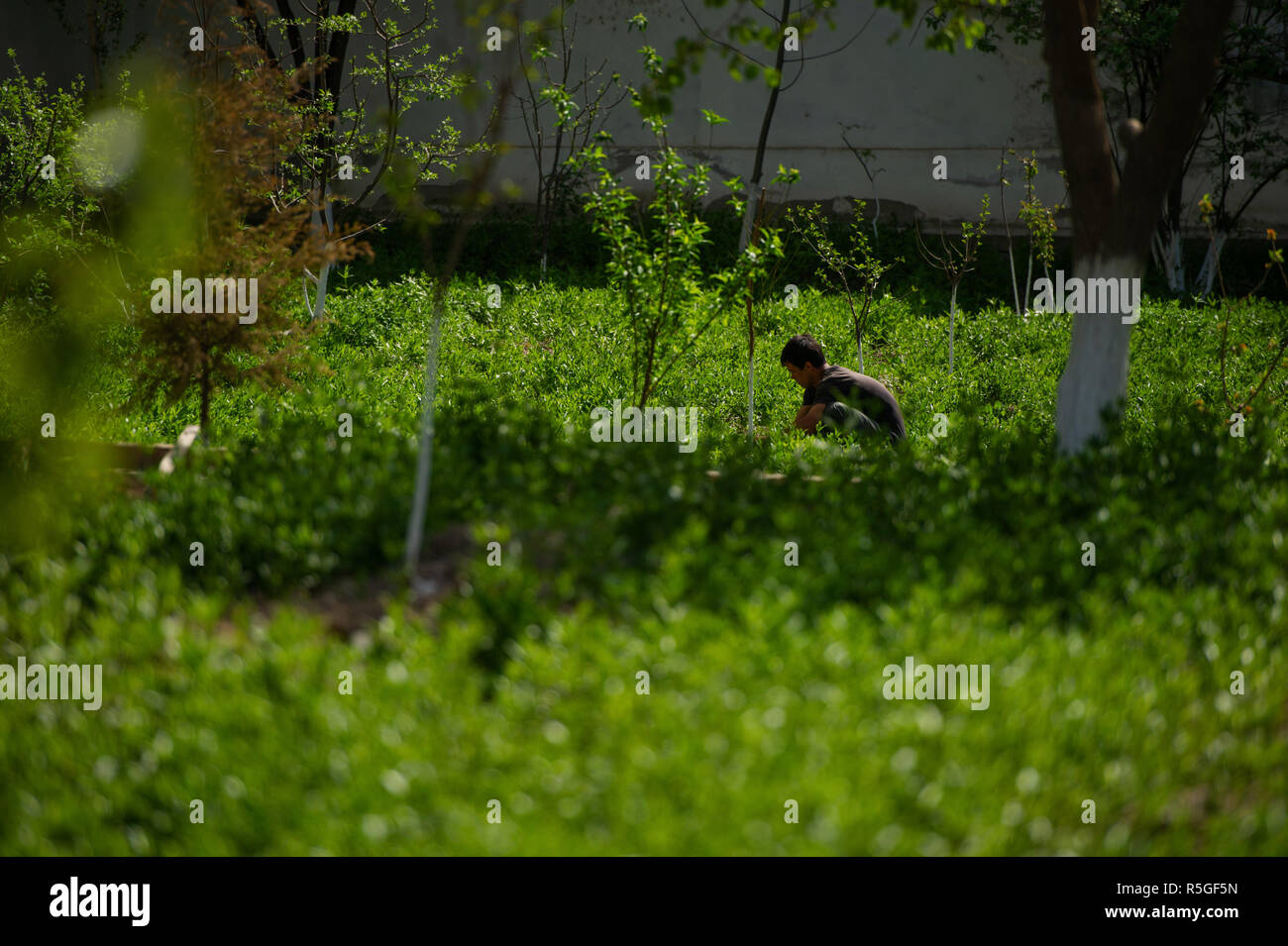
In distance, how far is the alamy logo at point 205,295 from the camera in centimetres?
598

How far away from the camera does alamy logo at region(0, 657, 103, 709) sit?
11.6 ft

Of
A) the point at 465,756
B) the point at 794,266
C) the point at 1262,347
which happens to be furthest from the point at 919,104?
the point at 465,756

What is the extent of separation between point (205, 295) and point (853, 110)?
13042 millimetres

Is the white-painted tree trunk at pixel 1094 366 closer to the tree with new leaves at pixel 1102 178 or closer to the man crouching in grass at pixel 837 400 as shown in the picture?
the tree with new leaves at pixel 1102 178

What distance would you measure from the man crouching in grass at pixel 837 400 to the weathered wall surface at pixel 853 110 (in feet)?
33.5

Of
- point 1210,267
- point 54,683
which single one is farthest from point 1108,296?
point 1210,267

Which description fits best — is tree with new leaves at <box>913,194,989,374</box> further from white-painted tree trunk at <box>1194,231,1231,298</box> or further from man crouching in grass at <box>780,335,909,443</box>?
white-painted tree trunk at <box>1194,231,1231,298</box>

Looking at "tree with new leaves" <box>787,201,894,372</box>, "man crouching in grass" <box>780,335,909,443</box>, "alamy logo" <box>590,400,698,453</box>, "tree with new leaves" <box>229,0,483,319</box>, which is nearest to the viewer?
"man crouching in grass" <box>780,335,909,443</box>

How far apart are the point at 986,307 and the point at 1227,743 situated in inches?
395

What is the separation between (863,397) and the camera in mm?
7098

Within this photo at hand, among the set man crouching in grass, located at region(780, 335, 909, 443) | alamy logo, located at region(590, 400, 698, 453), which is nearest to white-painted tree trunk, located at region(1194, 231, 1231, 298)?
man crouching in grass, located at region(780, 335, 909, 443)

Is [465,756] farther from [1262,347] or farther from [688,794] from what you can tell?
[1262,347]

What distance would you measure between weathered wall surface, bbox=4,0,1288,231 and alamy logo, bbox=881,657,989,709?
14203 mm
